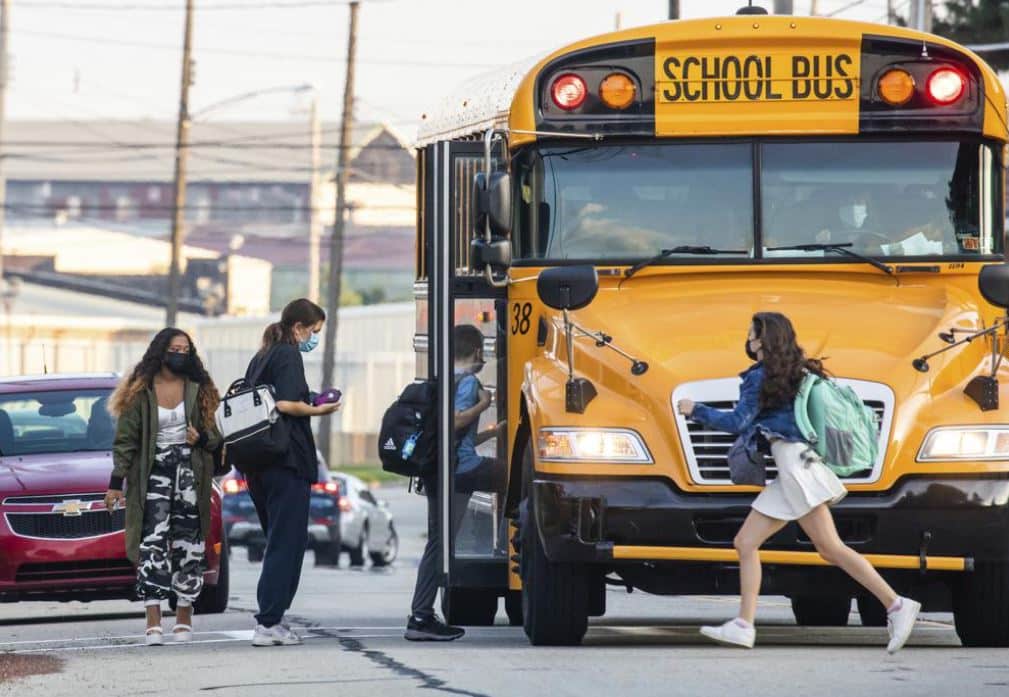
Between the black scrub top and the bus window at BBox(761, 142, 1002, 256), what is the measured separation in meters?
2.46

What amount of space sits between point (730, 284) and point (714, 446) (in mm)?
1057

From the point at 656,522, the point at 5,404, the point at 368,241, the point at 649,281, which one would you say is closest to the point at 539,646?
the point at 656,522

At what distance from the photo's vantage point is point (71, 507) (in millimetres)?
14664

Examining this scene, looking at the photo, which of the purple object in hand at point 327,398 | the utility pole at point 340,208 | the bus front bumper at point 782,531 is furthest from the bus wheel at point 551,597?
the utility pole at point 340,208

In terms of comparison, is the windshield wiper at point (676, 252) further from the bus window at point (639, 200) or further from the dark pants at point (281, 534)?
the dark pants at point (281, 534)

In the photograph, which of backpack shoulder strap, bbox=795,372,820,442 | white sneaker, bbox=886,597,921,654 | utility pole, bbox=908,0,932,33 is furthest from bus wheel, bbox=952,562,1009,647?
utility pole, bbox=908,0,932,33

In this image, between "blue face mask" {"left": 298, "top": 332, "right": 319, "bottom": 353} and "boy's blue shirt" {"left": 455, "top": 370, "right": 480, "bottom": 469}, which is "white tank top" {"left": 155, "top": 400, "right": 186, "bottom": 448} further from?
"boy's blue shirt" {"left": 455, "top": 370, "right": 480, "bottom": 469}

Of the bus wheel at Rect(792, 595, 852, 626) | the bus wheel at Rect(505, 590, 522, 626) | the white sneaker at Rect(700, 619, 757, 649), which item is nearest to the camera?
the white sneaker at Rect(700, 619, 757, 649)

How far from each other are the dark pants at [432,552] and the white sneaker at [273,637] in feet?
2.12

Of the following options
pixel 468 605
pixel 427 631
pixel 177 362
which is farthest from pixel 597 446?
pixel 468 605

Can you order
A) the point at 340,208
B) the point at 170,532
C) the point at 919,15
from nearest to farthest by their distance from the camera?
the point at 170,532, the point at 919,15, the point at 340,208

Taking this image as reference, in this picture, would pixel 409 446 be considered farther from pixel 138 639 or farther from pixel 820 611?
pixel 820 611

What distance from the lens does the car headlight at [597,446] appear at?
1050cm

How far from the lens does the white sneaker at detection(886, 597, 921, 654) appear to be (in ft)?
34.3
